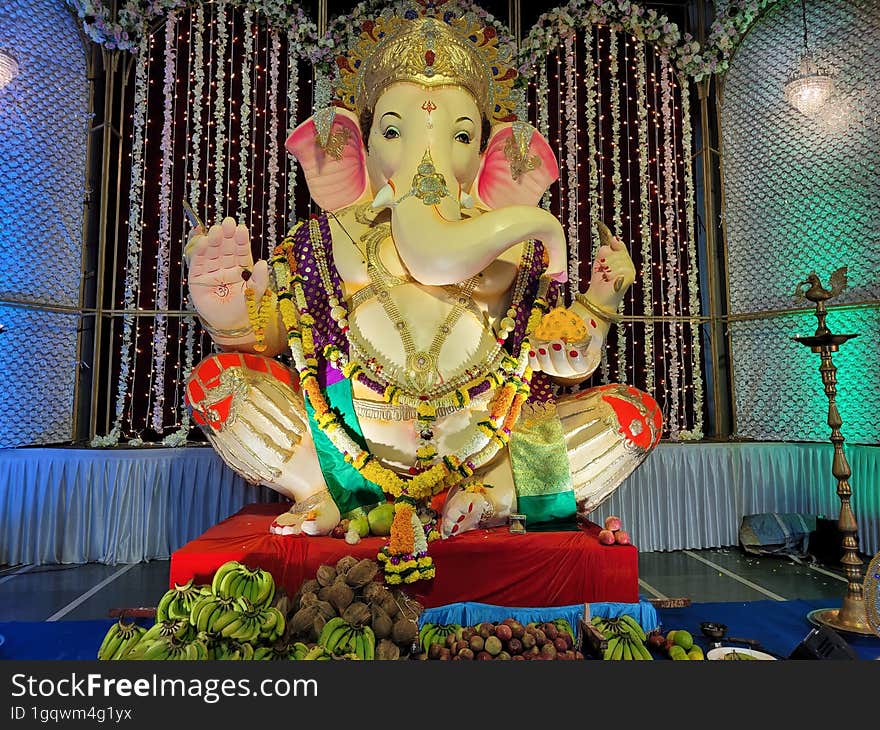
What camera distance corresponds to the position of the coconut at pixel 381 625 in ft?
5.17

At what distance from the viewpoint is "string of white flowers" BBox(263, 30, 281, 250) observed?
12.6 feet

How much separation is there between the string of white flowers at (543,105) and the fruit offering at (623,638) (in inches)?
112

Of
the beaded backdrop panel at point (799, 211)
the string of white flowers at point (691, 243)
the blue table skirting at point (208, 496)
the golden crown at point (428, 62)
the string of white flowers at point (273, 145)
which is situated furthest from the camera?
the string of white flowers at point (691, 243)

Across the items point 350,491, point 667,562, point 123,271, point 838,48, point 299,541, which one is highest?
point 838,48

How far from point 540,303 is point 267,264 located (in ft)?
3.52

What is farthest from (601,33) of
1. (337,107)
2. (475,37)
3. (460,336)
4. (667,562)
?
(667,562)

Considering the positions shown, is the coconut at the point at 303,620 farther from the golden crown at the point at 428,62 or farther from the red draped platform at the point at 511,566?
the golden crown at the point at 428,62

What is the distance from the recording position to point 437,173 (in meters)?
2.17

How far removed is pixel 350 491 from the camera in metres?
2.21

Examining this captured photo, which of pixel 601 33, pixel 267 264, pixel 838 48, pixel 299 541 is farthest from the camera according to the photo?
pixel 601 33

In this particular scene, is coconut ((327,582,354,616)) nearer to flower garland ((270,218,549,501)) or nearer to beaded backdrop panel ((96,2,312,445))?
flower garland ((270,218,549,501))

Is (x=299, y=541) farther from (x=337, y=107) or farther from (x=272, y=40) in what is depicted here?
(x=272, y=40)

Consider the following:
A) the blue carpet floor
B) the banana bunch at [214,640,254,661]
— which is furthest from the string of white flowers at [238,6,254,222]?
the banana bunch at [214,640,254,661]

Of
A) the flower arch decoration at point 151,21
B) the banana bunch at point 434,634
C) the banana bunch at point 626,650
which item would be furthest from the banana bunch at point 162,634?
the flower arch decoration at point 151,21
